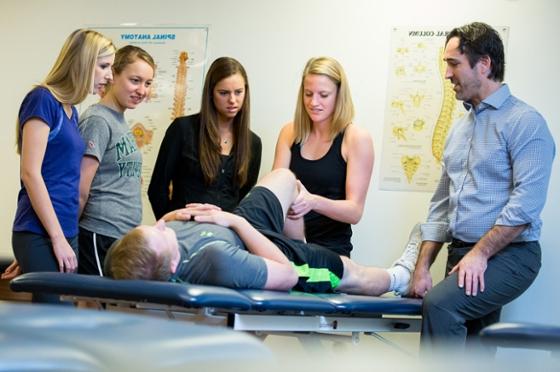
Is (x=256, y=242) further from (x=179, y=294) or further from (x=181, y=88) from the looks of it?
(x=181, y=88)

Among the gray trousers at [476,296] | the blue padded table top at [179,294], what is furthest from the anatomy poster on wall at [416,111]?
the blue padded table top at [179,294]

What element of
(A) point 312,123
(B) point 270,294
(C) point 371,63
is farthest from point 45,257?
(C) point 371,63

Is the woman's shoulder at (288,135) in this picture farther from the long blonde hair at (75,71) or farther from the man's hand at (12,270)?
the man's hand at (12,270)

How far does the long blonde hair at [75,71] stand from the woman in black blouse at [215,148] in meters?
0.74

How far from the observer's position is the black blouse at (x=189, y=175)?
11.0 ft

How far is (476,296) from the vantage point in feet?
8.84

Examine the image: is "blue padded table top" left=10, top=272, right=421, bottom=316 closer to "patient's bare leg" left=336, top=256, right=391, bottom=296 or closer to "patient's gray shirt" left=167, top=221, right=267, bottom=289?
"patient's gray shirt" left=167, top=221, right=267, bottom=289

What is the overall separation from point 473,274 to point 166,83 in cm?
209

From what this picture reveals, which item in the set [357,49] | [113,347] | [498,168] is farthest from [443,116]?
[113,347]

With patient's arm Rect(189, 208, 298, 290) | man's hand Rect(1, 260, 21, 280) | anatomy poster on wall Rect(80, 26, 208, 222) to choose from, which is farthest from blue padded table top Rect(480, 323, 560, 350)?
anatomy poster on wall Rect(80, 26, 208, 222)

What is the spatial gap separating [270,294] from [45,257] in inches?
32.2

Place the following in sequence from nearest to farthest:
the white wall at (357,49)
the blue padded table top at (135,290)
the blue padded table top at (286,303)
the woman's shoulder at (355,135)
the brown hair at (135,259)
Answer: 1. the blue padded table top at (135,290)
2. the blue padded table top at (286,303)
3. the brown hair at (135,259)
4. the woman's shoulder at (355,135)
5. the white wall at (357,49)

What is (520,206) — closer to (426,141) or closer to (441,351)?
(426,141)

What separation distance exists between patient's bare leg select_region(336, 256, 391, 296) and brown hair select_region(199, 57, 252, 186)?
68 cm
